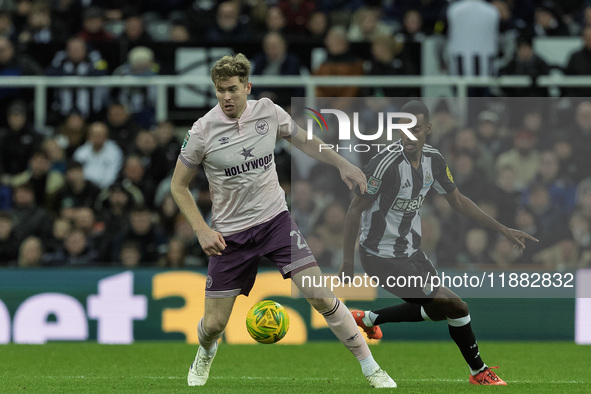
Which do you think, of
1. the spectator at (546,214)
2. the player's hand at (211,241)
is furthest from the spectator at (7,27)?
the player's hand at (211,241)

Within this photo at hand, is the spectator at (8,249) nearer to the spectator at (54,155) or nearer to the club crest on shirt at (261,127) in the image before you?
the spectator at (54,155)

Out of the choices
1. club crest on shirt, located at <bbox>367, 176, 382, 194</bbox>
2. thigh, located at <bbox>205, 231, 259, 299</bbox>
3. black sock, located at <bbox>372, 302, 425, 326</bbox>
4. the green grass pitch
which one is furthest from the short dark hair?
the green grass pitch

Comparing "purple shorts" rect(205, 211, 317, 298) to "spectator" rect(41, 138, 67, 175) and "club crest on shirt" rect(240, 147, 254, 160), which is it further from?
"spectator" rect(41, 138, 67, 175)

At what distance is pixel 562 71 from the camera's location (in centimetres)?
1535

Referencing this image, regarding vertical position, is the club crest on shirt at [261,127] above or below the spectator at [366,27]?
above

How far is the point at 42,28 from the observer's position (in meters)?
16.9

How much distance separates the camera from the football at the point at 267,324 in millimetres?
9195

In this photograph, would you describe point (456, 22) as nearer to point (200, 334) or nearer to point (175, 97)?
point (175, 97)

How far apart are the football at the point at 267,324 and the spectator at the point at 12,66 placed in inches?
301

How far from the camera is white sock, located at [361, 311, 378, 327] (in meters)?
10.3

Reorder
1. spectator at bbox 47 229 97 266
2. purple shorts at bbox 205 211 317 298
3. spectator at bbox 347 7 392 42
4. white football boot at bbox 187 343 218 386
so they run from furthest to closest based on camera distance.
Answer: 1. spectator at bbox 347 7 392 42
2. spectator at bbox 47 229 97 266
3. white football boot at bbox 187 343 218 386
4. purple shorts at bbox 205 211 317 298

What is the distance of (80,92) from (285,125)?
7093 millimetres

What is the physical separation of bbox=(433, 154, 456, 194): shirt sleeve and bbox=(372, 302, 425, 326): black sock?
109cm

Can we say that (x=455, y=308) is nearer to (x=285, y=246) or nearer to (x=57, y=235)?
(x=285, y=246)
